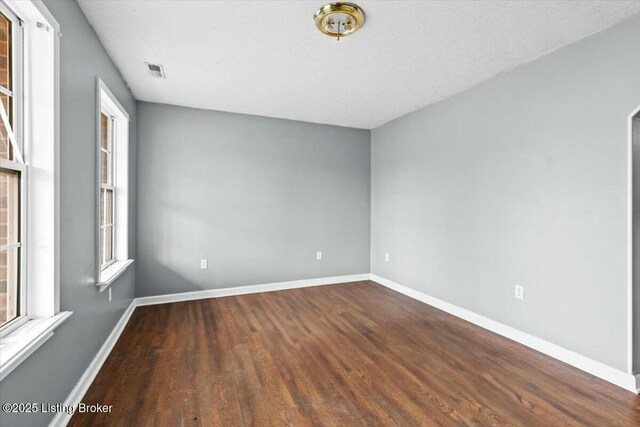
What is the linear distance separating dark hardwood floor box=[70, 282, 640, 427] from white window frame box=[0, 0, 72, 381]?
0.75 m

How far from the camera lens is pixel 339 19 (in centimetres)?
213

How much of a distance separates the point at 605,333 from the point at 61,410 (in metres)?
3.49

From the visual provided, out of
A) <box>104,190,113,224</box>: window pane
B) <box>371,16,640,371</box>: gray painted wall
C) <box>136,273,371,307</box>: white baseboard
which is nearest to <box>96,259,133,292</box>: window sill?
<box>104,190,113,224</box>: window pane

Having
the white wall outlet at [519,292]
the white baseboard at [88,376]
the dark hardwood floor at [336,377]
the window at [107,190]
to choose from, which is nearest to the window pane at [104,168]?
the window at [107,190]

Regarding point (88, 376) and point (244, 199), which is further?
point (244, 199)

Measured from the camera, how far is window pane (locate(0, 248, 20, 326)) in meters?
1.44

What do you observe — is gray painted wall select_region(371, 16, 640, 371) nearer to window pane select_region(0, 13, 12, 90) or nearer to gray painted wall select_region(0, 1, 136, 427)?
gray painted wall select_region(0, 1, 136, 427)

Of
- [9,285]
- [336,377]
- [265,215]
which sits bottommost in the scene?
[336,377]

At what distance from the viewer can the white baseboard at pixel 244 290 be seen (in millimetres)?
3895

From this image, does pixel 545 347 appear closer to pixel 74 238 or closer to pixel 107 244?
pixel 74 238

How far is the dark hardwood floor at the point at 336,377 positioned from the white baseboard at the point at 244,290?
18.2 inches

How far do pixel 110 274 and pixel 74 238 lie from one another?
92 cm

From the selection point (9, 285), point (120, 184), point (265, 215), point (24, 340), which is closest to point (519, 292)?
point (265, 215)

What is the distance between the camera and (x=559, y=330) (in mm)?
2541
